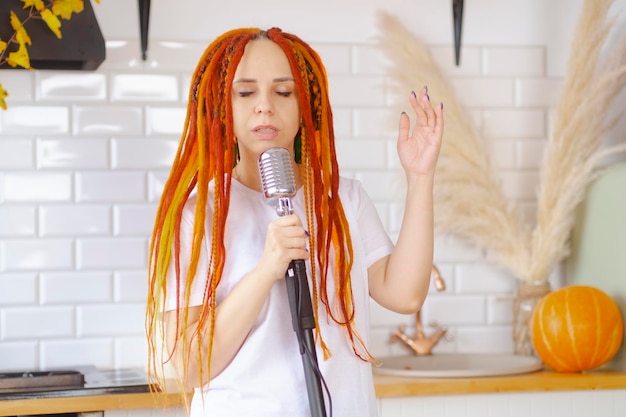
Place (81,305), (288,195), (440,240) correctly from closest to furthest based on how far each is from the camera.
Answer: (288,195) < (81,305) < (440,240)

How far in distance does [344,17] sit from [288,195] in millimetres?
1627

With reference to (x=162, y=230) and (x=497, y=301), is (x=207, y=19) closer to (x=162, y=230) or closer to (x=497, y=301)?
(x=497, y=301)

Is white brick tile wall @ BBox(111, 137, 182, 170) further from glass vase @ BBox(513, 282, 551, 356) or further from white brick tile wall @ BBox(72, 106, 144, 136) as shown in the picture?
glass vase @ BBox(513, 282, 551, 356)

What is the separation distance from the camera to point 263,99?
1433mm

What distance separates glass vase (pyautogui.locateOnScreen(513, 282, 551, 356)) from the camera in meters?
2.78

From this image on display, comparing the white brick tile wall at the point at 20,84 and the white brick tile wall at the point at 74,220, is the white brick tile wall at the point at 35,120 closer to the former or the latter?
the white brick tile wall at the point at 20,84

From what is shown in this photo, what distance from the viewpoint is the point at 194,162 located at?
150 cm

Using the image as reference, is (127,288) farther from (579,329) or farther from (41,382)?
(579,329)

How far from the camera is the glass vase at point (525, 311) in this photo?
278 cm

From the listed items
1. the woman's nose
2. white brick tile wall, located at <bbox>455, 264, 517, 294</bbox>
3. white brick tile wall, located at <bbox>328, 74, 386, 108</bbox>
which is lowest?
white brick tile wall, located at <bbox>455, 264, 517, 294</bbox>

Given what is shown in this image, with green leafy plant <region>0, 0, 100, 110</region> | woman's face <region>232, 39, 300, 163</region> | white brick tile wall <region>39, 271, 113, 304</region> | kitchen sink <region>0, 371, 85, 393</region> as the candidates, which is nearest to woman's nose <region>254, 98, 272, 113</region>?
woman's face <region>232, 39, 300, 163</region>

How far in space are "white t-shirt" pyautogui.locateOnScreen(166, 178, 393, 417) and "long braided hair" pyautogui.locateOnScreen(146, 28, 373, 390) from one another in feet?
0.06

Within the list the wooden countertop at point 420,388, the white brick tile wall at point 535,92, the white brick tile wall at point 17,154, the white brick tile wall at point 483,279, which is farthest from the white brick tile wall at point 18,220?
the white brick tile wall at point 535,92

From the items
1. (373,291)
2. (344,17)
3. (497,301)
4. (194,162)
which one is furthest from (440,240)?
(194,162)
